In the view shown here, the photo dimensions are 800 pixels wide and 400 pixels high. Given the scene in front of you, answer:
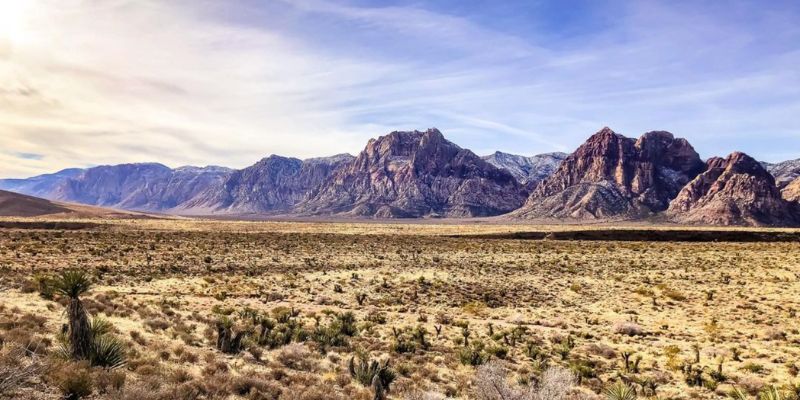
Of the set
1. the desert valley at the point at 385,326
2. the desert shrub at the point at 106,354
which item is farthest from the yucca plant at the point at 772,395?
the desert shrub at the point at 106,354

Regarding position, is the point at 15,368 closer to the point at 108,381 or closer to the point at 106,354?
the point at 108,381

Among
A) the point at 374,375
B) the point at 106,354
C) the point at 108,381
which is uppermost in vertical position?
the point at 106,354

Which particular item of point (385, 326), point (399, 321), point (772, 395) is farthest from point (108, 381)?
point (399, 321)

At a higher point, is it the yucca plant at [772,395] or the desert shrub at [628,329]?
the yucca plant at [772,395]

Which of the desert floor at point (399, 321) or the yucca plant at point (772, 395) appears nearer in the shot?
the yucca plant at point (772, 395)

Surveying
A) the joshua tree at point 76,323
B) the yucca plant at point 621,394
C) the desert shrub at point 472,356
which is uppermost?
the joshua tree at point 76,323

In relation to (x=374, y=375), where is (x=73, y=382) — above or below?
above

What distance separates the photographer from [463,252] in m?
52.6

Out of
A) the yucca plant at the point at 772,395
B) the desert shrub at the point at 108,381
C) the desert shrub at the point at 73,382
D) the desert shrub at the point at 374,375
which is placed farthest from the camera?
the desert shrub at the point at 374,375

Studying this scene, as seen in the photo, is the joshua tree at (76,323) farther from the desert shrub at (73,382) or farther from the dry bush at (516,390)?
the dry bush at (516,390)

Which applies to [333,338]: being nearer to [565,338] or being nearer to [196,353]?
[196,353]

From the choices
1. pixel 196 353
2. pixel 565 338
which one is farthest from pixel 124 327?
pixel 565 338

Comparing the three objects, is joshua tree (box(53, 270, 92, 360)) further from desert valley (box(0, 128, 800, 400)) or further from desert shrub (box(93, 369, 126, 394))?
desert shrub (box(93, 369, 126, 394))

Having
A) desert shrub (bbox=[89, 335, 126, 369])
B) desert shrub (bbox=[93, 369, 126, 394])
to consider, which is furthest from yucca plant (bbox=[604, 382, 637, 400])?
desert shrub (bbox=[89, 335, 126, 369])
